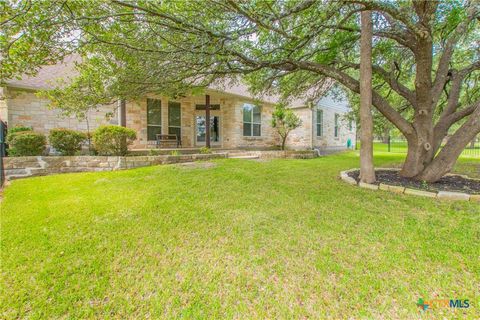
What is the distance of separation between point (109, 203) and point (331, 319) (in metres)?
3.87

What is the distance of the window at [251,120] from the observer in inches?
511

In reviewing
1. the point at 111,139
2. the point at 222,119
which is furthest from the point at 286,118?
the point at 111,139

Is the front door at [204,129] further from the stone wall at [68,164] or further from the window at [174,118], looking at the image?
the stone wall at [68,164]

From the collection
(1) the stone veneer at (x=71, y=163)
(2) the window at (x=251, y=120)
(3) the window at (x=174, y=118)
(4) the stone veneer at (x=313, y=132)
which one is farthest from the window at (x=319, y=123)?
(1) the stone veneer at (x=71, y=163)

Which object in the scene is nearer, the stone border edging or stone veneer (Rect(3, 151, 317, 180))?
the stone border edging

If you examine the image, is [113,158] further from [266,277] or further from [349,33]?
[349,33]

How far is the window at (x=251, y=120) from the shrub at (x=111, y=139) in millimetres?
6786

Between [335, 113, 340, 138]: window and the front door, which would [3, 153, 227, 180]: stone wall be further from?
[335, 113, 340, 138]: window

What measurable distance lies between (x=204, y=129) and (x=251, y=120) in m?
2.87

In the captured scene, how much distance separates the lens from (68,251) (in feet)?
8.38

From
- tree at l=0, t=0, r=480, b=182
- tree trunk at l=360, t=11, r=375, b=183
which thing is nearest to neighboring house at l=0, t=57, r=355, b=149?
tree at l=0, t=0, r=480, b=182

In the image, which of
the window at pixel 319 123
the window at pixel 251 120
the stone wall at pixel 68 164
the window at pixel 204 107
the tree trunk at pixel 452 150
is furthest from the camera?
the window at pixel 319 123

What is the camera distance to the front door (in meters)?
12.6
